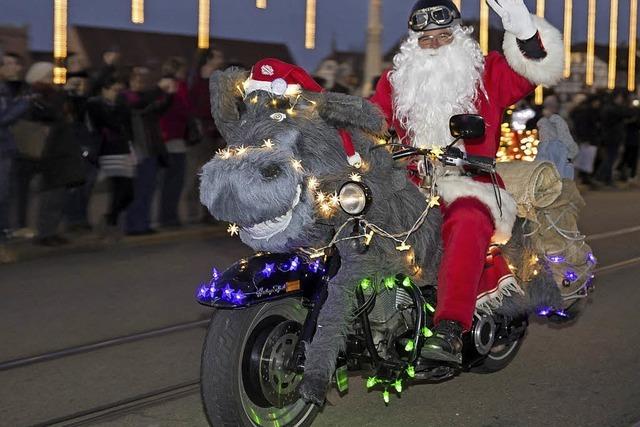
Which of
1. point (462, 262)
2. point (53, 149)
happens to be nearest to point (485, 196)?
point (462, 262)

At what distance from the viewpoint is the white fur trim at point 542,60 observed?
4754 mm

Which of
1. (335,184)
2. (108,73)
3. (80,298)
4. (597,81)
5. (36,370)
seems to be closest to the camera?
(335,184)

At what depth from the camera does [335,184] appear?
402 cm

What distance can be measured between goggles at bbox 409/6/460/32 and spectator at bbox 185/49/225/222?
5.90 meters

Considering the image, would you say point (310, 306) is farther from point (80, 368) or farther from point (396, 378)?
point (80, 368)

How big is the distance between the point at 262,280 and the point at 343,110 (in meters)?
0.77

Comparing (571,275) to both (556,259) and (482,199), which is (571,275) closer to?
(556,259)

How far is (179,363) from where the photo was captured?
586 cm

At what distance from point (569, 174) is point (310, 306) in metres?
2.29

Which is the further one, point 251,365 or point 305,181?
point 251,365

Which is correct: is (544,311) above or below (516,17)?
below

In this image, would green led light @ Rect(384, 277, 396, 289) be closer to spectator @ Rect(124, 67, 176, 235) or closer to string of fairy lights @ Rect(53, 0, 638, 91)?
string of fairy lights @ Rect(53, 0, 638, 91)

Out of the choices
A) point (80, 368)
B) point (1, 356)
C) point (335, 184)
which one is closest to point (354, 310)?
point (335, 184)

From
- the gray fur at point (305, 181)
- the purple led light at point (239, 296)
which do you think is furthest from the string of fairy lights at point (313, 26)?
the purple led light at point (239, 296)
